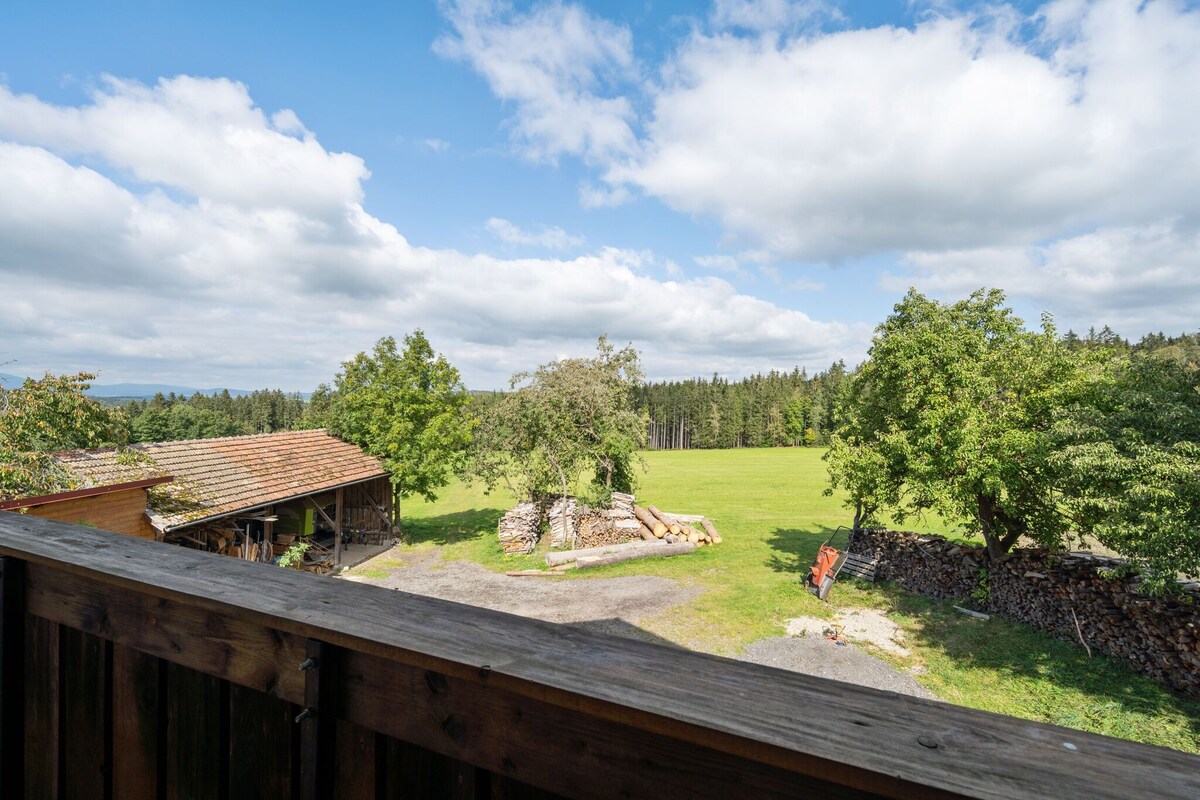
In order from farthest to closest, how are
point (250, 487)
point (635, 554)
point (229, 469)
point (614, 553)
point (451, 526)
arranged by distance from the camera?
1. point (451, 526)
2. point (635, 554)
3. point (614, 553)
4. point (229, 469)
5. point (250, 487)

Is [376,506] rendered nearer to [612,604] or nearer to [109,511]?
[109,511]

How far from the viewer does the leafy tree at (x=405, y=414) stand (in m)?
19.1

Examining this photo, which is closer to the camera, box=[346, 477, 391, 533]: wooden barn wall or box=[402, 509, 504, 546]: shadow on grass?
box=[346, 477, 391, 533]: wooden barn wall

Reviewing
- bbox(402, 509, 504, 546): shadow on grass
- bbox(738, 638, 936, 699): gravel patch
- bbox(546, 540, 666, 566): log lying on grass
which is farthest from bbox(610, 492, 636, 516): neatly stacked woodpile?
bbox(738, 638, 936, 699): gravel patch

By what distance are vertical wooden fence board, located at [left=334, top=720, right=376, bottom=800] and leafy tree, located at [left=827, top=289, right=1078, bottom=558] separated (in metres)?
10.9

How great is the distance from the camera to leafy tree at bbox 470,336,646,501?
17906mm

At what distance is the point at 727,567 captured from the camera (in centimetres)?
1553

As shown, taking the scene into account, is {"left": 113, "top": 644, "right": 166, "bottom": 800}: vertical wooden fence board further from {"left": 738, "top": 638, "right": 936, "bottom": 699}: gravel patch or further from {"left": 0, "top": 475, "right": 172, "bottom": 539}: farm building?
{"left": 0, "top": 475, "right": 172, "bottom": 539}: farm building

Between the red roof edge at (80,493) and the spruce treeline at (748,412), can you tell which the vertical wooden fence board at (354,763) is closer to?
the red roof edge at (80,493)

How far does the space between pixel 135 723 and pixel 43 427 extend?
37.7ft

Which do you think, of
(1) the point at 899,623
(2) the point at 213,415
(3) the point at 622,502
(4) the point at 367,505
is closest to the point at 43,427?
(4) the point at 367,505

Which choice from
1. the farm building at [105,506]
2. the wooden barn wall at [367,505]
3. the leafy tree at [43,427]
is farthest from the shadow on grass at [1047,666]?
the wooden barn wall at [367,505]

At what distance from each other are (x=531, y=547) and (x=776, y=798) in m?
18.1

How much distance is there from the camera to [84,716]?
158 centimetres
